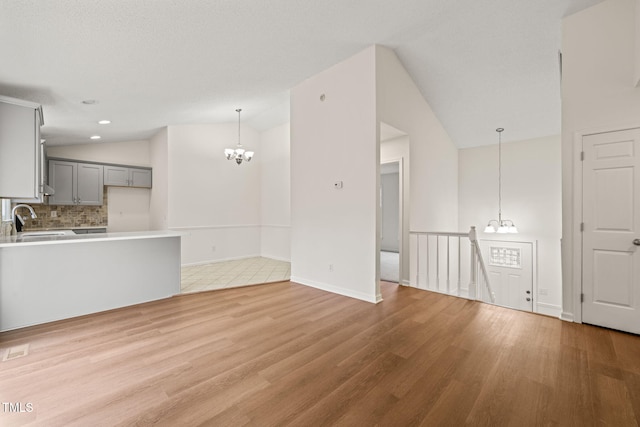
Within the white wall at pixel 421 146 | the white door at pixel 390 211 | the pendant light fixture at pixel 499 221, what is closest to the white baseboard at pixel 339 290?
the white wall at pixel 421 146

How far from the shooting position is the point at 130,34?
2.83m

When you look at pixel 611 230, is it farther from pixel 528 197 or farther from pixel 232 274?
pixel 232 274

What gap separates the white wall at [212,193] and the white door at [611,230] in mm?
6718

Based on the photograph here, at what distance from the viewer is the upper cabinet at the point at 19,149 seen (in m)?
3.15

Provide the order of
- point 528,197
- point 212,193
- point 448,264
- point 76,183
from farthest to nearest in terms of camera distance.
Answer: point 212,193, point 76,183, point 528,197, point 448,264

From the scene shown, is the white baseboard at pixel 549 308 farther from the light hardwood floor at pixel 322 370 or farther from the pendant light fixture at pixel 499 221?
the light hardwood floor at pixel 322 370

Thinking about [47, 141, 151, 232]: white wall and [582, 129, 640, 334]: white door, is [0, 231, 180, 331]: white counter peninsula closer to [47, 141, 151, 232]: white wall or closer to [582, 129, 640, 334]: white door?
[47, 141, 151, 232]: white wall

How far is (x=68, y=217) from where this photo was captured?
251 inches

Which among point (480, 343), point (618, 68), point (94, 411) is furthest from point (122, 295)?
point (618, 68)

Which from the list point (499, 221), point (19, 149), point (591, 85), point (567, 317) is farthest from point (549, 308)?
point (19, 149)

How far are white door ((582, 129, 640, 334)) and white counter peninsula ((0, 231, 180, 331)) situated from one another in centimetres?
520

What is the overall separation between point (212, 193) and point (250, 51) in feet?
13.8

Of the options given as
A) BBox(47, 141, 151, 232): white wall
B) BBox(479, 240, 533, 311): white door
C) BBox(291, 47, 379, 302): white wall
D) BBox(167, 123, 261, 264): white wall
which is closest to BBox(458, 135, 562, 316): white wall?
BBox(479, 240, 533, 311): white door

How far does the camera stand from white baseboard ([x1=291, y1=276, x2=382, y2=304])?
387cm
